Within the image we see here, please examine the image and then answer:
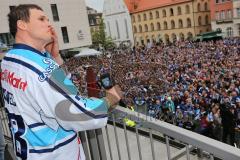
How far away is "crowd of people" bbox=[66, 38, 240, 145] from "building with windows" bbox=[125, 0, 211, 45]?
32.7 metres

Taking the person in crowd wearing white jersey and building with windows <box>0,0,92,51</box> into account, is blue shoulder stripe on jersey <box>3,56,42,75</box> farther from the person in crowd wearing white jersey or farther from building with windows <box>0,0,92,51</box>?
building with windows <box>0,0,92,51</box>

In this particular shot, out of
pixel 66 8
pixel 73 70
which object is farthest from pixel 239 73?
pixel 66 8

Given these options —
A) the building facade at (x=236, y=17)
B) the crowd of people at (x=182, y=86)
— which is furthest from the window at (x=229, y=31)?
the crowd of people at (x=182, y=86)

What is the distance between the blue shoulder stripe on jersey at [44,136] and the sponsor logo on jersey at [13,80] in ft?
0.97

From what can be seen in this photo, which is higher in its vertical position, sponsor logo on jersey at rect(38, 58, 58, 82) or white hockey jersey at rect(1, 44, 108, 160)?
sponsor logo on jersey at rect(38, 58, 58, 82)

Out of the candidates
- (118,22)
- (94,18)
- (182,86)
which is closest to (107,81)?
(182,86)

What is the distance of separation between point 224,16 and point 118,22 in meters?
32.4

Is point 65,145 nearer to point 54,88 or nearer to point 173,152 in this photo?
point 54,88

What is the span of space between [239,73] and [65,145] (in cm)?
1755

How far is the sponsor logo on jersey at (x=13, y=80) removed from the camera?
7.00 ft

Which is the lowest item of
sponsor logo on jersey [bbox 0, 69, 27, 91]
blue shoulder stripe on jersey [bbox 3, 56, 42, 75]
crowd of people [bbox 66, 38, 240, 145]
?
crowd of people [bbox 66, 38, 240, 145]

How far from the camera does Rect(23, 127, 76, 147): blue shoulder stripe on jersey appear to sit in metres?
2.17

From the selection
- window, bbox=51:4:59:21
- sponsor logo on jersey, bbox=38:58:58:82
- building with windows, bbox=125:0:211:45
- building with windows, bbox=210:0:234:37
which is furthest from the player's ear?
building with windows, bbox=125:0:211:45

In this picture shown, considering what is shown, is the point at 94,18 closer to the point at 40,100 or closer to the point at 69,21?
the point at 69,21
